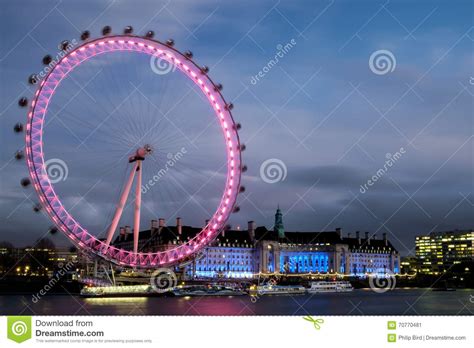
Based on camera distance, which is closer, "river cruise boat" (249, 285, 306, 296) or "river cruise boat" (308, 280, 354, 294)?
"river cruise boat" (249, 285, 306, 296)

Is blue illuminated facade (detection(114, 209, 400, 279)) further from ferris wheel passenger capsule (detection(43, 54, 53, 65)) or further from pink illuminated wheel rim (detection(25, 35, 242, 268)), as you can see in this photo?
ferris wheel passenger capsule (detection(43, 54, 53, 65))

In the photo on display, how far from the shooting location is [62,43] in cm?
2234

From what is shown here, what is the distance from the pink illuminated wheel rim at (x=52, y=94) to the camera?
2291 centimetres

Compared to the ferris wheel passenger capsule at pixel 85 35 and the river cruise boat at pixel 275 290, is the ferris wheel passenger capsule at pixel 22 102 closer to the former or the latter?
the ferris wheel passenger capsule at pixel 85 35

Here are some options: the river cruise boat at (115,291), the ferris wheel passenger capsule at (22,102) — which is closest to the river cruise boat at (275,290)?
the river cruise boat at (115,291)

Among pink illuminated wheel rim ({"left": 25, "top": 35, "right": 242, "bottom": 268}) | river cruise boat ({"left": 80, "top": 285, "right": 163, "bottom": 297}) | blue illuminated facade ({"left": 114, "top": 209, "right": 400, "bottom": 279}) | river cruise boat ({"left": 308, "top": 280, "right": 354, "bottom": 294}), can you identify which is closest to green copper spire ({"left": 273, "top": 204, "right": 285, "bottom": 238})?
blue illuminated facade ({"left": 114, "top": 209, "right": 400, "bottom": 279})

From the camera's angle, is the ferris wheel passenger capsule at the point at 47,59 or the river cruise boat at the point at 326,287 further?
the river cruise boat at the point at 326,287

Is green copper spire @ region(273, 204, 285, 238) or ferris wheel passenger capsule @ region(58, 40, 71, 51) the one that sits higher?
green copper spire @ region(273, 204, 285, 238)

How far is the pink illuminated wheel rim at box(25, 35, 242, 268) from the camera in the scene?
22906 millimetres

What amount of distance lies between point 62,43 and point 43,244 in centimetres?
5138

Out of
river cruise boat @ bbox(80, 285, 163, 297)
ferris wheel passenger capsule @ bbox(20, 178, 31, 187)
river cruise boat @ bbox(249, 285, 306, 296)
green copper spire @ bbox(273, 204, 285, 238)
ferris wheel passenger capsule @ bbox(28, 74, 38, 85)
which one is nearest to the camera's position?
ferris wheel passenger capsule @ bbox(28, 74, 38, 85)

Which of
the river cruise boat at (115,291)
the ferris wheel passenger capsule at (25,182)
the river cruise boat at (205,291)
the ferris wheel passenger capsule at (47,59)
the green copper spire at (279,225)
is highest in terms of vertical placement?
the green copper spire at (279,225)
